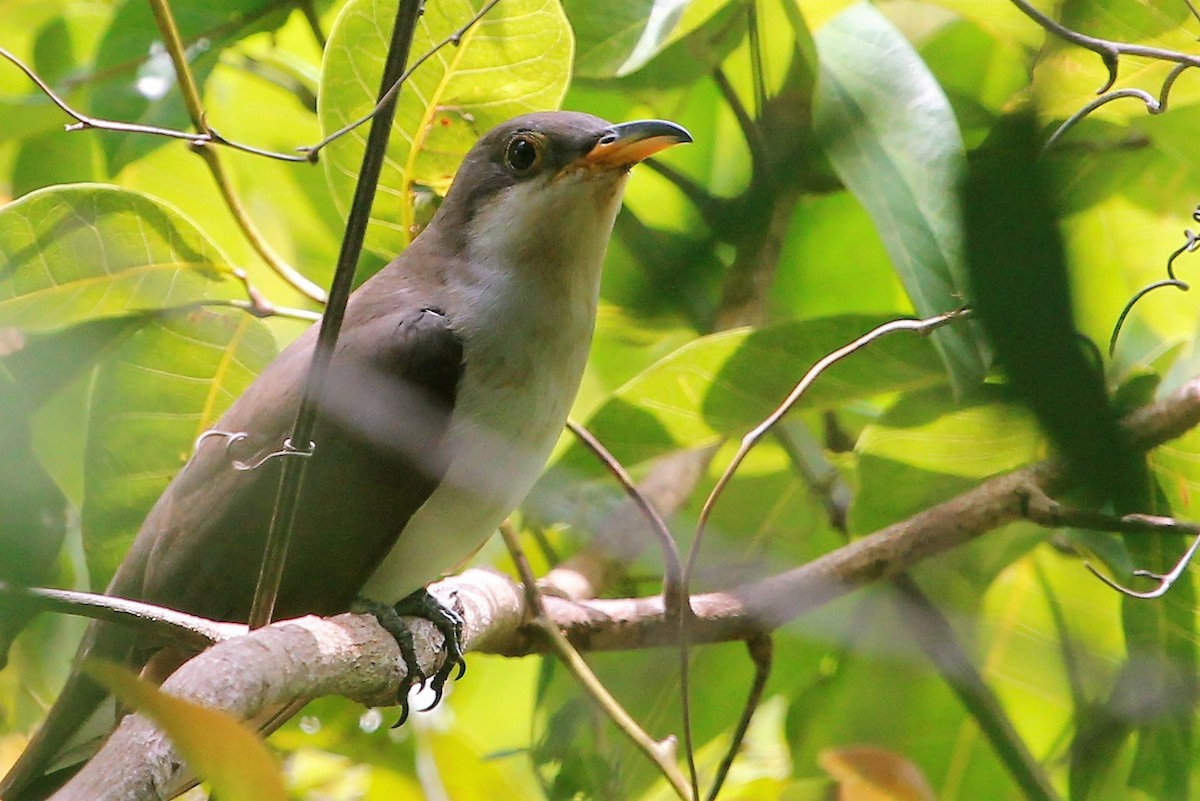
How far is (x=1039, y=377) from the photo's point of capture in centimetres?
57

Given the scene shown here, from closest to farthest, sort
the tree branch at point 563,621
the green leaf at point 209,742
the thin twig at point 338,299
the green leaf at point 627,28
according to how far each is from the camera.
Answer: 1. the green leaf at point 209,742
2. the thin twig at point 338,299
3. the tree branch at point 563,621
4. the green leaf at point 627,28

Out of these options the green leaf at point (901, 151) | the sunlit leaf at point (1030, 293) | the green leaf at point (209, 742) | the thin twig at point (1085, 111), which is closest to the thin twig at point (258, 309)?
the green leaf at point (901, 151)

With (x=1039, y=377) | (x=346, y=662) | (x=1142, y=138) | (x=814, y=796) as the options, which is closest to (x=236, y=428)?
(x=346, y=662)

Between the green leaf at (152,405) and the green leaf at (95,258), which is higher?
the green leaf at (95,258)

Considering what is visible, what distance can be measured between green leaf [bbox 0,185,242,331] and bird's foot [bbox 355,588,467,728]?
743mm

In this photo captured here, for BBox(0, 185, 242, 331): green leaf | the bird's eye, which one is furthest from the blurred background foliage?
the bird's eye

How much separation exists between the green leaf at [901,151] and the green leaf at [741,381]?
0.48 meters

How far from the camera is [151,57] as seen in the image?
8.86 ft

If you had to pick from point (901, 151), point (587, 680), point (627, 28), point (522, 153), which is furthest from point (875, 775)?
point (522, 153)

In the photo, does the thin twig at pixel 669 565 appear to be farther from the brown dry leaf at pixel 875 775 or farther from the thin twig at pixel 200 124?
the thin twig at pixel 200 124

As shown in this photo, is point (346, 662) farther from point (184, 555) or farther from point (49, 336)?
point (49, 336)

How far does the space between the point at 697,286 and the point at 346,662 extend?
47.7 inches

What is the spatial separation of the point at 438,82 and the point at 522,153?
28cm

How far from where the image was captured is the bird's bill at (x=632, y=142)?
2277mm
